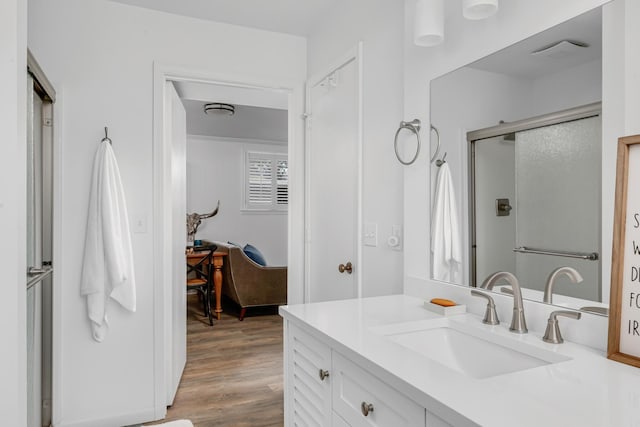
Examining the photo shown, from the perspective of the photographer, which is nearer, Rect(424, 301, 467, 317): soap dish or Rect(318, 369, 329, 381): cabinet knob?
Rect(318, 369, 329, 381): cabinet knob

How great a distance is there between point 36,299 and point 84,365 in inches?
21.7

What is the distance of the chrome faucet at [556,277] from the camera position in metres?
1.20

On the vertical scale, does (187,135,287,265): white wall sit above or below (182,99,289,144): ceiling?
below

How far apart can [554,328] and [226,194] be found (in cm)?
590

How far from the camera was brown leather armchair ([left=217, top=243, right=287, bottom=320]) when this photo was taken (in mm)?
4945

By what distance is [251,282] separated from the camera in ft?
16.4

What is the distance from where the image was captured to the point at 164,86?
267 centimetres

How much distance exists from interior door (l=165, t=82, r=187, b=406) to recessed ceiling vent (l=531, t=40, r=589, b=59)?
216 cm

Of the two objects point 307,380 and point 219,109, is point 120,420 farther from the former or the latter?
point 219,109

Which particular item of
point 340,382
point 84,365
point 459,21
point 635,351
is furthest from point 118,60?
point 635,351

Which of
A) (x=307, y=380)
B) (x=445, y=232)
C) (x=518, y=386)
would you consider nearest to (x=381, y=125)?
(x=445, y=232)

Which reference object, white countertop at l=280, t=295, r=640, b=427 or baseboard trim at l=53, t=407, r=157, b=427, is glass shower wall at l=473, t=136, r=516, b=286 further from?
baseboard trim at l=53, t=407, r=157, b=427

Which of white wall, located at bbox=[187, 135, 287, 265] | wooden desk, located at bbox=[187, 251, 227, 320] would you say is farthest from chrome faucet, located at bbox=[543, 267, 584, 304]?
white wall, located at bbox=[187, 135, 287, 265]

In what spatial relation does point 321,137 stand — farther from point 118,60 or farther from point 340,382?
point 340,382
